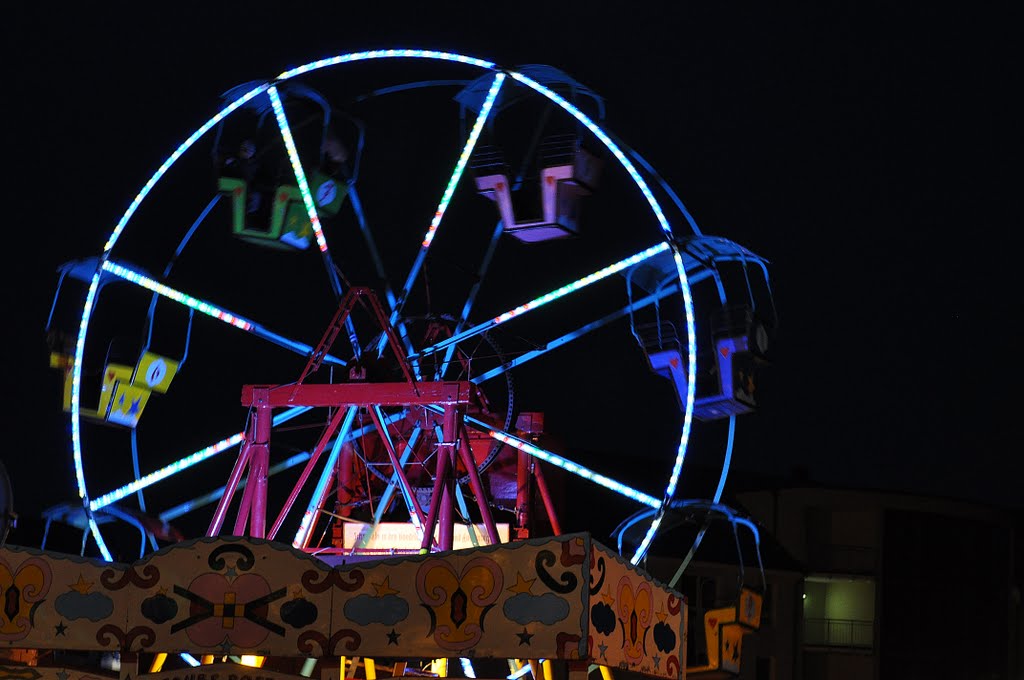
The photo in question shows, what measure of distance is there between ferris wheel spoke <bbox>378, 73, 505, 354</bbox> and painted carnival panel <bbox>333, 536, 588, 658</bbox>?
24.0ft

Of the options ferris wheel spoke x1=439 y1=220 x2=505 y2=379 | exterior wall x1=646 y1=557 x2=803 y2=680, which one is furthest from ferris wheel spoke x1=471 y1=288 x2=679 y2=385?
A: exterior wall x1=646 y1=557 x2=803 y2=680

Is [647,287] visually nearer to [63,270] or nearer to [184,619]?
[63,270]

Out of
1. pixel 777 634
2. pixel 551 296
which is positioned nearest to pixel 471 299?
pixel 551 296

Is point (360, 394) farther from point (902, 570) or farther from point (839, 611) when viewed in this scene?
point (902, 570)

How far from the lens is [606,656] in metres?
12.7

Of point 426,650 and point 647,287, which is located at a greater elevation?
point 647,287

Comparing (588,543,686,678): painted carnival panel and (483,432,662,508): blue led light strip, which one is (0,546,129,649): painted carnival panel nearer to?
(588,543,686,678): painted carnival panel

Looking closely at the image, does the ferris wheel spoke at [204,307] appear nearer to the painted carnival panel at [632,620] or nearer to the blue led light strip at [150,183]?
the blue led light strip at [150,183]

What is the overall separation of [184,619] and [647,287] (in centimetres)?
864

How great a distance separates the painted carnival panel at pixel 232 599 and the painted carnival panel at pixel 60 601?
0.58ft

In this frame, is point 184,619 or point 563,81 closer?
point 184,619

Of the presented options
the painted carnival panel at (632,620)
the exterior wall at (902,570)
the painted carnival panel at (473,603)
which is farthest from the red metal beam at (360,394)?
the exterior wall at (902,570)

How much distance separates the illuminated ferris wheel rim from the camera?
59.0 ft

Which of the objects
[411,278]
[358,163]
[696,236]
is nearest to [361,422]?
[411,278]
